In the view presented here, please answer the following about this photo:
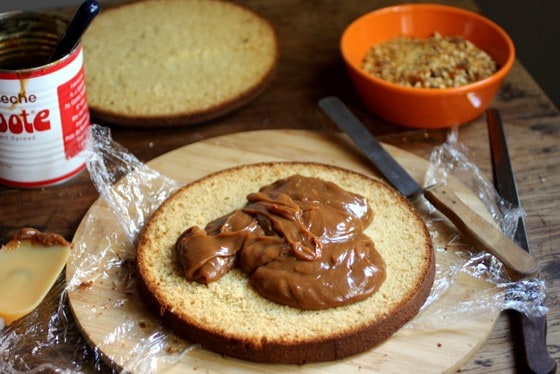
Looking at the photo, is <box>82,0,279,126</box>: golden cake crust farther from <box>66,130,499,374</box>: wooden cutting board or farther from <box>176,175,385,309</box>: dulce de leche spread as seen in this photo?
<box>176,175,385,309</box>: dulce de leche spread

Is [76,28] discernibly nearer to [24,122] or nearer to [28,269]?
[24,122]

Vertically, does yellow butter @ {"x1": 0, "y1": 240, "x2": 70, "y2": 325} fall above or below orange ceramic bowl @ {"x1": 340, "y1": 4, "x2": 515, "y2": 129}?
below

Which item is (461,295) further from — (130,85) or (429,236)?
(130,85)

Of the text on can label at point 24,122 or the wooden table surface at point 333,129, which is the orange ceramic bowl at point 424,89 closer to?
the wooden table surface at point 333,129

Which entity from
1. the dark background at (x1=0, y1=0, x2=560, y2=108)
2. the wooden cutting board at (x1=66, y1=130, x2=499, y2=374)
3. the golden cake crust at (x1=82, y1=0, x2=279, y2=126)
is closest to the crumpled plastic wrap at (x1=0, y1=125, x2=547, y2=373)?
the wooden cutting board at (x1=66, y1=130, x2=499, y2=374)

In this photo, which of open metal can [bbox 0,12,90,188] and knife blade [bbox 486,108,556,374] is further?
open metal can [bbox 0,12,90,188]

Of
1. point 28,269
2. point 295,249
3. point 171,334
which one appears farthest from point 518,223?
point 28,269
